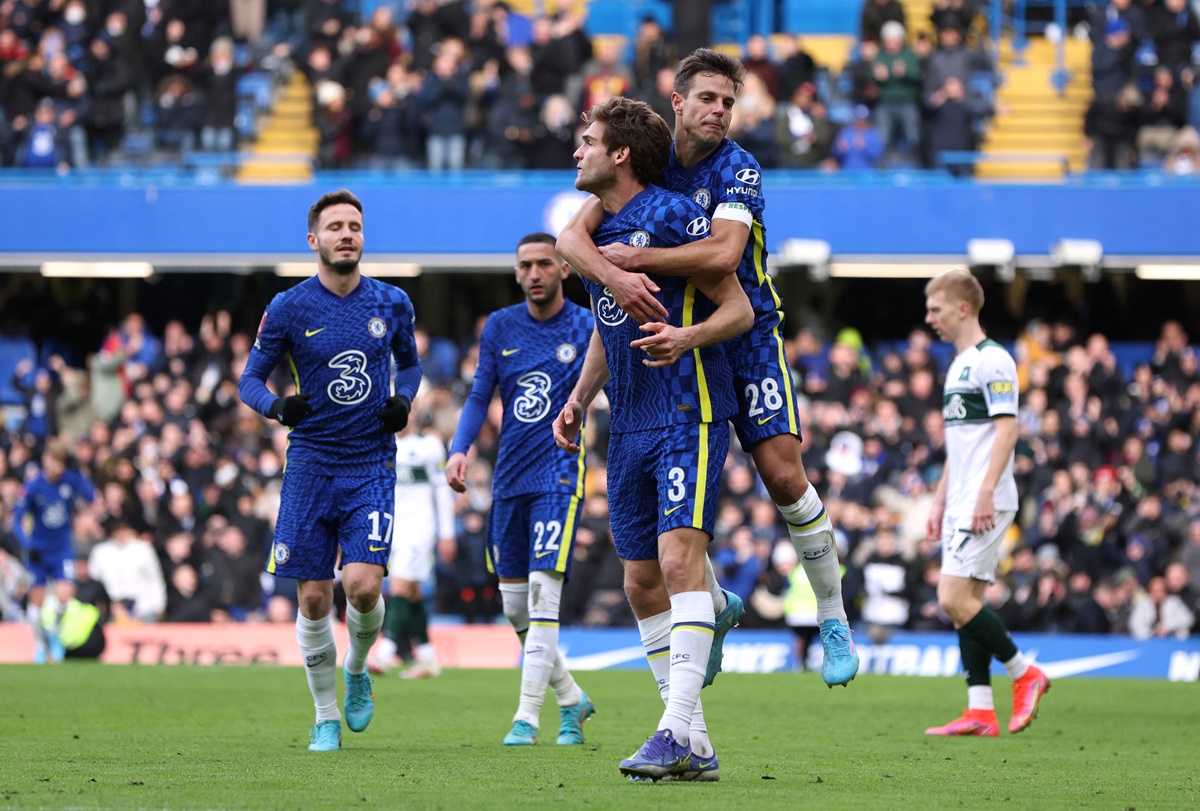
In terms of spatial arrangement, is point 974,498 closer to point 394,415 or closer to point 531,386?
point 531,386

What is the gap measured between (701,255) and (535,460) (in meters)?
3.06

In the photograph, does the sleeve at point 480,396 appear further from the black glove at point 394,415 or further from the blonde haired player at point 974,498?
the blonde haired player at point 974,498

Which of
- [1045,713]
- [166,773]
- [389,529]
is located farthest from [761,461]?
[1045,713]

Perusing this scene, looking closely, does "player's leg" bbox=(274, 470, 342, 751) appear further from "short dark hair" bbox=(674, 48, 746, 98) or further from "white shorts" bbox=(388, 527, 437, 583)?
"white shorts" bbox=(388, 527, 437, 583)

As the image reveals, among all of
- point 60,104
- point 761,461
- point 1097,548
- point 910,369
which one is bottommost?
point 1097,548

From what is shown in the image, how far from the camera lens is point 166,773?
6.86 meters

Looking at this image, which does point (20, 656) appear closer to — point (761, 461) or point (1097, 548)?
point (1097, 548)

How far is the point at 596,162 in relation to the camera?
6.79 m

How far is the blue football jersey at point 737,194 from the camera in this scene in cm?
681

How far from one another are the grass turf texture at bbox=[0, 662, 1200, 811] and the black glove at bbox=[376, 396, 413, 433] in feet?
5.14

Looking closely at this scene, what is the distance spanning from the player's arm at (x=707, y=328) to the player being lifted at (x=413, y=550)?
8.75 meters

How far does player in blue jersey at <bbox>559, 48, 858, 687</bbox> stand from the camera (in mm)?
6590

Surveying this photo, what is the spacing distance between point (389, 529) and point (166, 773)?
1.89 meters

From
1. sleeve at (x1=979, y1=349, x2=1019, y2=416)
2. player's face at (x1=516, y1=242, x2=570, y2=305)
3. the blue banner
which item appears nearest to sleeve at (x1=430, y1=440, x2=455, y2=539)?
the blue banner
